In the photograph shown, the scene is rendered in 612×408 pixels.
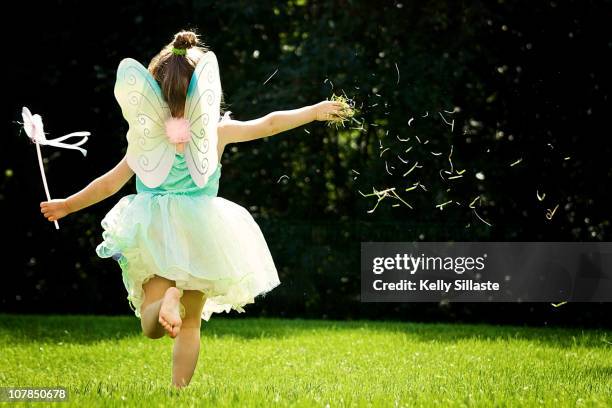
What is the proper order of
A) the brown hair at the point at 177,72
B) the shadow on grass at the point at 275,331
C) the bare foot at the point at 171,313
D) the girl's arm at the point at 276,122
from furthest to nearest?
1. the shadow on grass at the point at 275,331
2. the girl's arm at the point at 276,122
3. the brown hair at the point at 177,72
4. the bare foot at the point at 171,313

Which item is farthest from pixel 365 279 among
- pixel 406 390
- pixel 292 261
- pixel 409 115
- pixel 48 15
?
pixel 406 390

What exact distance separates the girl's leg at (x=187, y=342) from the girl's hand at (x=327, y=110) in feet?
3.19

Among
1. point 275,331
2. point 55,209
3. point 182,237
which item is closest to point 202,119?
point 182,237

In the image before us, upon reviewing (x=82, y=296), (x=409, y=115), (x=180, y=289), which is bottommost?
(x=82, y=296)

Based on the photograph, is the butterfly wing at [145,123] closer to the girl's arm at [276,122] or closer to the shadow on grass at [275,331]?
the girl's arm at [276,122]

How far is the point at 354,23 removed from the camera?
920 centimetres

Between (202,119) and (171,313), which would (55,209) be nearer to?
(202,119)

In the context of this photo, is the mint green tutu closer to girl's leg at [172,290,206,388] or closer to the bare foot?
girl's leg at [172,290,206,388]

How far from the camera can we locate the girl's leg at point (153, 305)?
3660mm

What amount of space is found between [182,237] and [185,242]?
25mm

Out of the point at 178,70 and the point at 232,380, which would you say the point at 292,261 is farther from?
the point at 178,70

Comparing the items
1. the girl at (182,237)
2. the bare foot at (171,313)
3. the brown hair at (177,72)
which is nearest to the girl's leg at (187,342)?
the girl at (182,237)

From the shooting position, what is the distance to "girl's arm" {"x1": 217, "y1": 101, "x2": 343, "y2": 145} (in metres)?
4.11

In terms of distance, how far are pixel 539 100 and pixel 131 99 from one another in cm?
574
